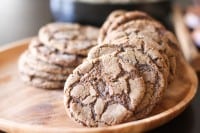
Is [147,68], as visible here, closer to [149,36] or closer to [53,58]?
[149,36]

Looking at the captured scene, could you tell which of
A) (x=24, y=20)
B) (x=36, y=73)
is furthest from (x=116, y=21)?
(x=24, y=20)

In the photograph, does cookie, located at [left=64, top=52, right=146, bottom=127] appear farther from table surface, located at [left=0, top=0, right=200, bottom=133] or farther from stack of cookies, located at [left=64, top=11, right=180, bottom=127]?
table surface, located at [left=0, top=0, right=200, bottom=133]

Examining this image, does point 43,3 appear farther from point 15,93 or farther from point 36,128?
point 36,128

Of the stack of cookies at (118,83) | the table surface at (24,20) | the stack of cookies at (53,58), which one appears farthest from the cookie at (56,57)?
the table surface at (24,20)

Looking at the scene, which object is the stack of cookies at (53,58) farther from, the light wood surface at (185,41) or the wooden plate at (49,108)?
the light wood surface at (185,41)

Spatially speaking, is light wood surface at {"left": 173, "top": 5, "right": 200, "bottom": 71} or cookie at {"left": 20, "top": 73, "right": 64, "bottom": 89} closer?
cookie at {"left": 20, "top": 73, "right": 64, "bottom": 89}

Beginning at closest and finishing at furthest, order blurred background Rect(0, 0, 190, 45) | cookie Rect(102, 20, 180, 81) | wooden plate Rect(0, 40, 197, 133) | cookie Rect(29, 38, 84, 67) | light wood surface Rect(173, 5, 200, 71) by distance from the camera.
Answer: wooden plate Rect(0, 40, 197, 133) → cookie Rect(102, 20, 180, 81) → cookie Rect(29, 38, 84, 67) → light wood surface Rect(173, 5, 200, 71) → blurred background Rect(0, 0, 190, 45)

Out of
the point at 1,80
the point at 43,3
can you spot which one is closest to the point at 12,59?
the point at 1,80

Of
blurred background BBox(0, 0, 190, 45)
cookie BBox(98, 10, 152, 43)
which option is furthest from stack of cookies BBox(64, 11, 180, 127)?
blurred background BBox(0, 0, 190, 45)
